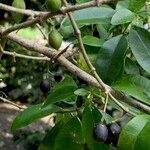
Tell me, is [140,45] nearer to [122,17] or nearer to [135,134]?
[122,17]

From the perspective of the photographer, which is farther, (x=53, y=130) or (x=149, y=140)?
(x=53, y=130)

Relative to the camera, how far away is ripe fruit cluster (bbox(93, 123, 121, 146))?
101cm

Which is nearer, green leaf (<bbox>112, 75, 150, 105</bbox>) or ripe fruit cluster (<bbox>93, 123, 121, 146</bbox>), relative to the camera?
ripe fruit cluster (<bbox>93, 123, 121, 146</bbox>)

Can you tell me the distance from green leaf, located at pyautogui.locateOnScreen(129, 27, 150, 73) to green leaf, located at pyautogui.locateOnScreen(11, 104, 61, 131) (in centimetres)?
27

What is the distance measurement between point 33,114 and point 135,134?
1.31 ft

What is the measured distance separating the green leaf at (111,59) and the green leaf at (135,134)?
189 millimetres

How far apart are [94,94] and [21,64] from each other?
422cm

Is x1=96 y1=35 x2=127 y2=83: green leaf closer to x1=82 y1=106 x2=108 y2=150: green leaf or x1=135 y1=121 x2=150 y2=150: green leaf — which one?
x1=82 y1=106 x2=108 y2=150: green leaf

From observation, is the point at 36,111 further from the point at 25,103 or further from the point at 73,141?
the point at 25,103

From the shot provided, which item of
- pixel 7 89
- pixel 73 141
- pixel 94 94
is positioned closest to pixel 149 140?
pixel 94 94

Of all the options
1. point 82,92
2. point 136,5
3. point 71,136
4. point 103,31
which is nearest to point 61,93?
point 82,92

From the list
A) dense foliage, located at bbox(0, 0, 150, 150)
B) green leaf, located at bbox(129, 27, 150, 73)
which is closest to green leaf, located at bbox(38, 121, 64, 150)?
dense foliage, located at bbox(0, 0, 150, 150)

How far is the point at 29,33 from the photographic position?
5586 mm

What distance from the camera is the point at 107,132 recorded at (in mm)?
1023
